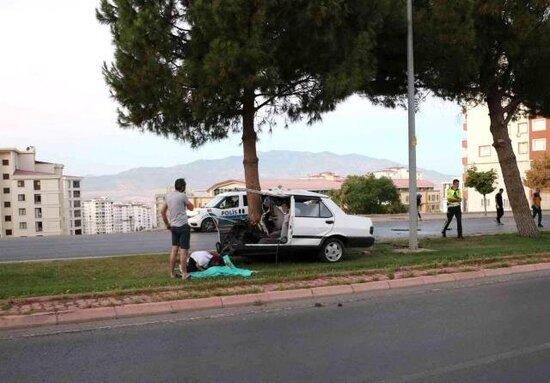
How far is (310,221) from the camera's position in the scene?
12.6 metres

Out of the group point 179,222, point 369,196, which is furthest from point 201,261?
point 369,196

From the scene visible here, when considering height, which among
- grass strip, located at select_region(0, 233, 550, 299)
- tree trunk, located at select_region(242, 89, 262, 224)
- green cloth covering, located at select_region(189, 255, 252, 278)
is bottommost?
grass strip, located at select_region(0, 233, 550, 299)

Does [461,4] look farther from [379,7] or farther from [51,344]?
[51,344]

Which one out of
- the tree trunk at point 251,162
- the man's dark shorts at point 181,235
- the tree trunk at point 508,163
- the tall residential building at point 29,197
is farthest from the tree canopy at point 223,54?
the tall residential building at point 29,197

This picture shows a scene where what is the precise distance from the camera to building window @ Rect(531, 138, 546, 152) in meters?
79.4

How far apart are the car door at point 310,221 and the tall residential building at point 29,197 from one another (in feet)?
340

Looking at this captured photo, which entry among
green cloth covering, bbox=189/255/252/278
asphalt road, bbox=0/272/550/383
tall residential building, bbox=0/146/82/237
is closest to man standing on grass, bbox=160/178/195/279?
green cloth covering, bbox=189/255/252/278

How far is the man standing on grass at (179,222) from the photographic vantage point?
10.6 metres

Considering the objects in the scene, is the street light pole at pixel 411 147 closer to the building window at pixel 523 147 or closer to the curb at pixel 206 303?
the curb at pixel 206 303

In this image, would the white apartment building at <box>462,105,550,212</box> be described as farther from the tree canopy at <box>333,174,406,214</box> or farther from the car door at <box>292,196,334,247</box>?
the car door at <box>292,196,334,247</box>

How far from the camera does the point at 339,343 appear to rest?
6.64 metres

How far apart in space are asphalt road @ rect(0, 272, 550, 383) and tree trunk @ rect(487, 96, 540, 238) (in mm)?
9305

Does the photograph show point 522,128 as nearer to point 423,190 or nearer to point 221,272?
point 423,190

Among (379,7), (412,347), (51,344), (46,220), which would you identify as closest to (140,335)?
(51,344)
